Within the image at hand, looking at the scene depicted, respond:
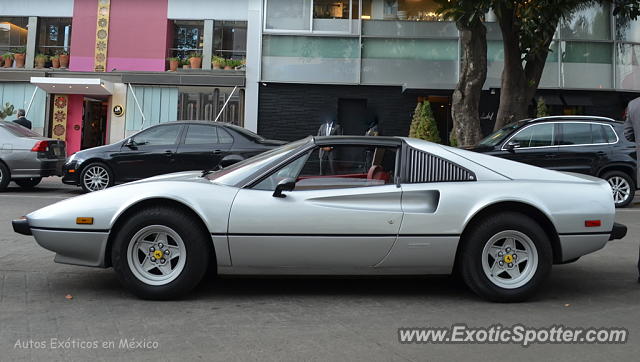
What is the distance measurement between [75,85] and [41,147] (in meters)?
7.14

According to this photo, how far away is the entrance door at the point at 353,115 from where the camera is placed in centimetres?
1853


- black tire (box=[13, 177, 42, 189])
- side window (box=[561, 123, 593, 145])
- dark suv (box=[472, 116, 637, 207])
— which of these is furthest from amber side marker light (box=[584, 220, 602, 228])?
black tire (box=[13, 177, 42, 189])

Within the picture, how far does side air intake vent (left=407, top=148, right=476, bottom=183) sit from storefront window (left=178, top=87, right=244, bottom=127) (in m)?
15.1

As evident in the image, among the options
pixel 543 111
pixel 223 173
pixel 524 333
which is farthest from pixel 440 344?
pixel 543 111

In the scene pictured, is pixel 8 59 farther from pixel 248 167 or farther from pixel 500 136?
pixel 248 167

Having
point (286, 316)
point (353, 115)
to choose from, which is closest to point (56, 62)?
point (353, 115)

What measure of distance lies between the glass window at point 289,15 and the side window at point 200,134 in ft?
27.0

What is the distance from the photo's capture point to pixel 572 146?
35.7 ft

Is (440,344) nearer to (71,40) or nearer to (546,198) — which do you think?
(546,198)

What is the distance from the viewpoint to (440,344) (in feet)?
11.8

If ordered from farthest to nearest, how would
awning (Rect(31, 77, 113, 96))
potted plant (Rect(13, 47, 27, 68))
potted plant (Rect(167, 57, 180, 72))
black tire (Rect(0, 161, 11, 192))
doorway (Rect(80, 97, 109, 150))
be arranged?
1. doorway (Rect(80, 97, 109, 150))
2. potted plant (Rect(13, 47, 27, 68))
3. potted plant (Rect(167, 57, 180, 72))
4. awning (Rect(31, 77, 113, 96))
5. black tire (Rect(0, 161, 11, 192))

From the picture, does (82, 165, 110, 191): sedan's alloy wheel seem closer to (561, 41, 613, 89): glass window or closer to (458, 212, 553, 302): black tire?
(458, 212, 553, 302): black tire

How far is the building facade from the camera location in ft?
59.1

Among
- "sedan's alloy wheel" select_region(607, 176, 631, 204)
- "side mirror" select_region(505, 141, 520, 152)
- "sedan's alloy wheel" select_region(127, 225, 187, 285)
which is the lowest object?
"sedan's alloy wheel" select_region(127, 225, 187, 285)
